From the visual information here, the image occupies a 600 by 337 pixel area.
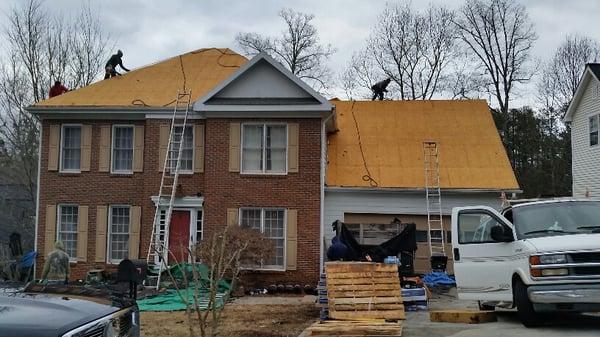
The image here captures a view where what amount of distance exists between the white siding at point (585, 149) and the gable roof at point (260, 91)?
1285cm

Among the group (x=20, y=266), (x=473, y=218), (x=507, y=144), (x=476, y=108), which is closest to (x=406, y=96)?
(x=507, y=144)

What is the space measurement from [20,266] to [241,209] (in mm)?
7613

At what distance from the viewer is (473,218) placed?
1087cm

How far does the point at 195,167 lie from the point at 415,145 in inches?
305

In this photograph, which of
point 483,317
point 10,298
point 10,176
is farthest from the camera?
point 10,176

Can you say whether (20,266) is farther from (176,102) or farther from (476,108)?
(476,108)

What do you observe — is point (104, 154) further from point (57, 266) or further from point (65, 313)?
point (65, 313)

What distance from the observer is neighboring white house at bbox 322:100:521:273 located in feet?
66.5

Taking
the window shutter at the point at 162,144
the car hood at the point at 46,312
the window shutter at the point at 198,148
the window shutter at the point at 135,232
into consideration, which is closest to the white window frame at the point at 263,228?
the window shutter at the point at 198,148

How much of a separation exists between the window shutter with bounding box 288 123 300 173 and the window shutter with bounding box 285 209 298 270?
1.35 meters

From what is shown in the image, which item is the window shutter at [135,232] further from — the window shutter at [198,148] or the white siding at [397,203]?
the white siding at [397,203]

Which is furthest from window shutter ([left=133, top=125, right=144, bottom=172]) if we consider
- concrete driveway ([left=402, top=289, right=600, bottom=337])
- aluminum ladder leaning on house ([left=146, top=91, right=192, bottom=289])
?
concrete driveway ([left=402, top=289, right=600, bottom=337])

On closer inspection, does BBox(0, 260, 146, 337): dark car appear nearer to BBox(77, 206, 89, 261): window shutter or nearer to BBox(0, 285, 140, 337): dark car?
BBox(0, 285, 140, 337): dark car

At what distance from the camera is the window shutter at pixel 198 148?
2000 cm
